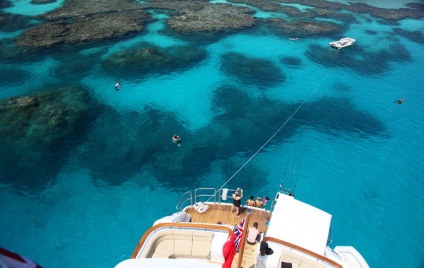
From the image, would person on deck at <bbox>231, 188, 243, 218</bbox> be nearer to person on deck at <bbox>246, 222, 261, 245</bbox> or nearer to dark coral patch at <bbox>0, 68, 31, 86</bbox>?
person on deck at <bbox>246, 222, 261, 245</bbox>

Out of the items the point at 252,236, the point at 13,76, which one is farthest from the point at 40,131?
the point at 252,236

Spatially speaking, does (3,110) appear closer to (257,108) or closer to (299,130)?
(257,108)

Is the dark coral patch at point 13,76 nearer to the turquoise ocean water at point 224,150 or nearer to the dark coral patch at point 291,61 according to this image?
the turquoise ocean water at point 224,150

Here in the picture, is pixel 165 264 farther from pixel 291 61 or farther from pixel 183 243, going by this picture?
pixel 291 61

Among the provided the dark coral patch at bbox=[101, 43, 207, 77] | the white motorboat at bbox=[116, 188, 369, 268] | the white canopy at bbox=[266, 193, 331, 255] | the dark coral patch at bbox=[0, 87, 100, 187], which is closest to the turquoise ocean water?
the dark coral patch at bbox=[0, 87, 100, 187]

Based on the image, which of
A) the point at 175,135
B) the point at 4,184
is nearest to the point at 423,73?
the point at 175,135

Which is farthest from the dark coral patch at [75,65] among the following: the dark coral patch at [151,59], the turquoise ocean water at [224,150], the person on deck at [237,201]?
the person on deck at [237,201]
